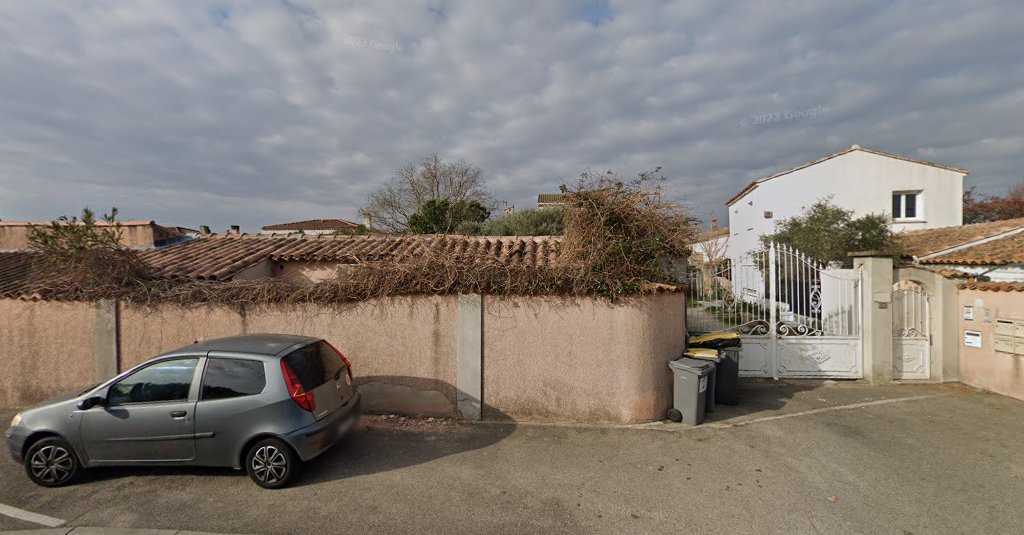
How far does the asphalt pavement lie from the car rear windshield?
1046mm

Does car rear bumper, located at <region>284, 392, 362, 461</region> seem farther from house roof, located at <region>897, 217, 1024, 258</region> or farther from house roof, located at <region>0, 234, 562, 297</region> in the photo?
house roof, located at <region>897, 217, 1024, 258</region>

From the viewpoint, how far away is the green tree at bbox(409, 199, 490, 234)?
21.9m

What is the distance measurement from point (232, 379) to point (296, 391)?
2.34ft

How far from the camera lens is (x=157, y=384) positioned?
4.25 m

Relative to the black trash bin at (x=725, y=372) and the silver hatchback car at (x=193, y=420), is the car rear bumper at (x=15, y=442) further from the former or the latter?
the black trash bin at (x=725, y=372)

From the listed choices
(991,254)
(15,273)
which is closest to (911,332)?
(991,254)

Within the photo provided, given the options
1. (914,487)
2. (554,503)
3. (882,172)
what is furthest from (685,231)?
(882,172)

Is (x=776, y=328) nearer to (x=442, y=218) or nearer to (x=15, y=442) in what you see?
(x=15, y=442)

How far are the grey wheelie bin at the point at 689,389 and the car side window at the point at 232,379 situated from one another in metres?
5.25

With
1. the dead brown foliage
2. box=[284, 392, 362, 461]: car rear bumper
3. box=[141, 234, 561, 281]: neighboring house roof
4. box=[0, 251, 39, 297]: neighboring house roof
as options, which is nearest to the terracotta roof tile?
the dead brown foliage

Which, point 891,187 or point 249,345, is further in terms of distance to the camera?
point 891,187

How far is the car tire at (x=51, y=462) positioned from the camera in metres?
4.24

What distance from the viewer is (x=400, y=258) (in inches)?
253

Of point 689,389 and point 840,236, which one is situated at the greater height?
point 840,236
